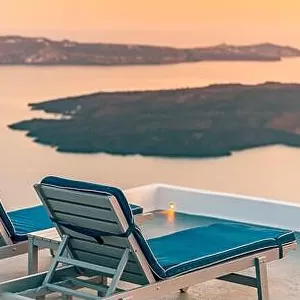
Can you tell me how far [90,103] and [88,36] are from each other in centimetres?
58

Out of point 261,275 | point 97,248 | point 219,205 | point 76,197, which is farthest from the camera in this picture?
point 219,205

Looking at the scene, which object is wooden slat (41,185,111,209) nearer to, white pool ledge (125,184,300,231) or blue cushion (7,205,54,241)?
blue cushion (7,205,54,241)

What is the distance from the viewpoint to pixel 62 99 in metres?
7.73

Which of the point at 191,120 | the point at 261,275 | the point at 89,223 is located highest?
the point at 191,120

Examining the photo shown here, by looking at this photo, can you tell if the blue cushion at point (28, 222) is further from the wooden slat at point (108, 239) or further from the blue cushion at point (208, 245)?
the blue cushion at point (208, 245)

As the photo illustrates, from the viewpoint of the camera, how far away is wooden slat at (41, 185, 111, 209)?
4.26 metres

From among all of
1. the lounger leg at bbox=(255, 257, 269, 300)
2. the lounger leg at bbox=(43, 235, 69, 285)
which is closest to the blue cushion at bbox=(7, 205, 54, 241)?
the lounger leg at bbox=(43, 235, 69, 285)

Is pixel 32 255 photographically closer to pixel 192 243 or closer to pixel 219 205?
pixel 192 243

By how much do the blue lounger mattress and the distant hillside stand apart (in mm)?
3003

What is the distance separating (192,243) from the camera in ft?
15.8

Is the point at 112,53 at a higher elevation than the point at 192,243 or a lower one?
higher

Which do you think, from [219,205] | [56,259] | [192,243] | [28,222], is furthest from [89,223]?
[219,205]

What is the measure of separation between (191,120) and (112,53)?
0.93 metres

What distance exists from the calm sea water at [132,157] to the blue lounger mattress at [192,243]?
2691 mm
